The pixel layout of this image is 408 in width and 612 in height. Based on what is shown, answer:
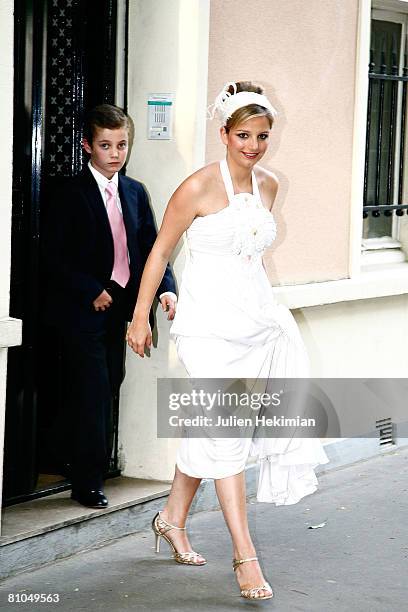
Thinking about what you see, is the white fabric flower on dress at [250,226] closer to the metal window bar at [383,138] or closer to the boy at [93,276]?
the boy at [93,276]

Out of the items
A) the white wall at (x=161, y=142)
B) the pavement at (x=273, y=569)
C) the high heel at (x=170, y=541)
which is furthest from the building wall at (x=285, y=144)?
the high heel at (x=170, y=541)

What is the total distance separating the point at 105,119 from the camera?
5.83 meters

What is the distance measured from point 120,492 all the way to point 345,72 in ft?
9.65

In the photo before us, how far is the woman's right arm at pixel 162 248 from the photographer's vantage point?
527 centimetres

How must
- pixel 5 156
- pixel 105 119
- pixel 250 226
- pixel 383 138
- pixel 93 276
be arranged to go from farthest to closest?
1. pixel 383 138
2. pixel 93 276
3. pixel 105 119
4. pixel 250 226
5. pixel 5 156

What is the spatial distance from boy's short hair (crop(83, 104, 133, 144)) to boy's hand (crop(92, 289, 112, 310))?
73 centimetres

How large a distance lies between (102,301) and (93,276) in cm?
17

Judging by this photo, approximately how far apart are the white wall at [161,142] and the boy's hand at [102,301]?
587 mm

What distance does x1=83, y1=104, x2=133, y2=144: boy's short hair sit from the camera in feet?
19.1

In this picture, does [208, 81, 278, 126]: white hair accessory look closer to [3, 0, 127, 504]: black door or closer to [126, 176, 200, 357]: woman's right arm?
[126, 176, 200, 357]: woman's right arm

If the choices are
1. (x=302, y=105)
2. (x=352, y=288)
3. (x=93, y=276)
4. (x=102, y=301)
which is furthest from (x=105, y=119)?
(x=352, y=288)

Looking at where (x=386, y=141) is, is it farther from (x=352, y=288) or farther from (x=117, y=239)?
(x=117, y=239)

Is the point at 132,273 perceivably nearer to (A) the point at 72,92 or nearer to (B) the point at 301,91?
(A) the point at 72,92

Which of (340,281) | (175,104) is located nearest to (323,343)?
(340,281)
